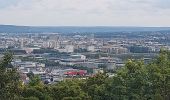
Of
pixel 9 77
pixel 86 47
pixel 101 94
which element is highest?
pixel 9 77

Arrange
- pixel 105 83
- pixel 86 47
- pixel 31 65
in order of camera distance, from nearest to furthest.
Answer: pixel 105 83 < pixel 31 65 < pixel 86 47

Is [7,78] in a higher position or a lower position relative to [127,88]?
higher

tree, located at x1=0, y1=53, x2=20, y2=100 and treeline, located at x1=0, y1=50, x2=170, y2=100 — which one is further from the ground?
tree, located at x1=0, y1=53, x2=20, y2=100

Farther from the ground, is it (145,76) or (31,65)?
(145,76)

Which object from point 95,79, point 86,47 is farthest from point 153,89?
point 86,47

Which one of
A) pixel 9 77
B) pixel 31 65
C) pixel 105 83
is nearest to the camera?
pixel 9 77

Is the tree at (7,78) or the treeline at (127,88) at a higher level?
the tree at (7,78)

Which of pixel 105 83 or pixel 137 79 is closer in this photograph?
pixel 137 79

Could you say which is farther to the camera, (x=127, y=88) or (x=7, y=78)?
(x=127, y=88)

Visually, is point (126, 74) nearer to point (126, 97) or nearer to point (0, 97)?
point (126, 97)

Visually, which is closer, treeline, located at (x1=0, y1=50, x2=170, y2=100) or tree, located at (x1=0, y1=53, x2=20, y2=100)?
tree, located at (x1=0, y1=53, x2=20, y2=100)

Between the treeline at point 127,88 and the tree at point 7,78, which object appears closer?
the tree at point 7,78
